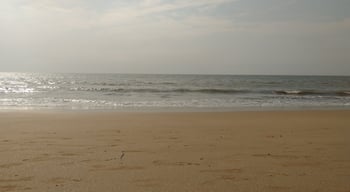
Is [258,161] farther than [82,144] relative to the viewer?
No

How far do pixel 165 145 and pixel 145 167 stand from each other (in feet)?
5.81

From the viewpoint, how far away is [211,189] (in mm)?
4223

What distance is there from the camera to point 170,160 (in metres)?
5.62

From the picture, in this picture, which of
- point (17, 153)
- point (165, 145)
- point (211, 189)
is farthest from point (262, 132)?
point (17, 153)

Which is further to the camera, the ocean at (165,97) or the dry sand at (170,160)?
the ocean at (165,97)

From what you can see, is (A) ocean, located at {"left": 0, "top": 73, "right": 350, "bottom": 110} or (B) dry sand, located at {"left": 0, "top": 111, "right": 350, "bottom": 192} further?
(A) ocean, located at {"left": 0, "top": 73, "right": 350, "bottom": 110}

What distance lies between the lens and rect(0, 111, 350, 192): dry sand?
14.4 feet

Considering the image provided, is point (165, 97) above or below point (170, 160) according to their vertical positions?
below

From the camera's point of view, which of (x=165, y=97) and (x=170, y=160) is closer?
(x=170, y=160)

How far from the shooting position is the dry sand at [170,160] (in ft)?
14.4

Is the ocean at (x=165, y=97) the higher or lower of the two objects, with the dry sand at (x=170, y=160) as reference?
lower

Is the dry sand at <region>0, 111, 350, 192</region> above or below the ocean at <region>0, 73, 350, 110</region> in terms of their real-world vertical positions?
above

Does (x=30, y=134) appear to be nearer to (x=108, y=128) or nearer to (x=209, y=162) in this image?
(x=108, y=128)

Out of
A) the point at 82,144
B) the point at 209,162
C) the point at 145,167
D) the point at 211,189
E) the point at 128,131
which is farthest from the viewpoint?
the point at 128,131
